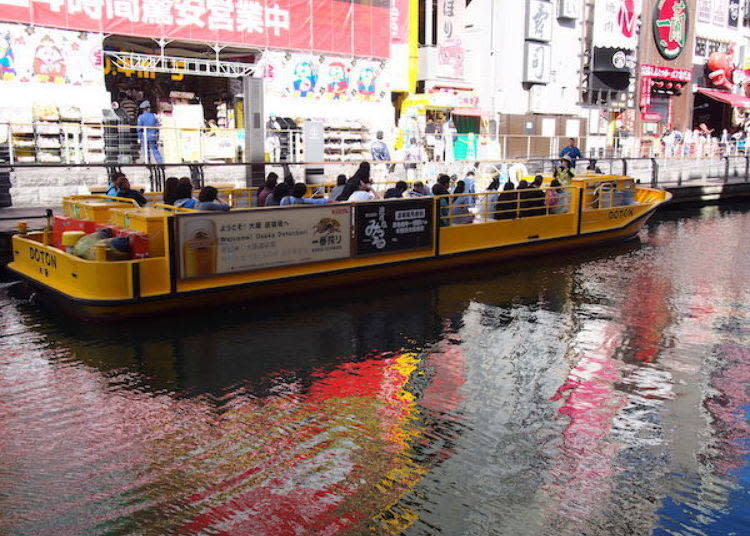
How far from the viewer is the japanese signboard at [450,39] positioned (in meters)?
31.6

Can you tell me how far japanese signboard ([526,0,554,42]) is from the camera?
3431cm

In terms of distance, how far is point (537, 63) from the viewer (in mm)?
34906

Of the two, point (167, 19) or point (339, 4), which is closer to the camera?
point (167, 19)

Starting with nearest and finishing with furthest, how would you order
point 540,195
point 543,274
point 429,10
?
point 543,274, point 540,195, point 429,10

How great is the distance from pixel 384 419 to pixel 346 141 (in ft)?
69.6

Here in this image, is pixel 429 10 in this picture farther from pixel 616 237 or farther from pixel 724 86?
pixel 724 86

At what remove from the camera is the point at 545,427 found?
6.13 meters

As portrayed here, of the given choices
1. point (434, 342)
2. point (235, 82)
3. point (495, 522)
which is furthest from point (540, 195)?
point (235, 82)

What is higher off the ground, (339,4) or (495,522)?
(339,4)

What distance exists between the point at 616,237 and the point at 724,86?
119ft

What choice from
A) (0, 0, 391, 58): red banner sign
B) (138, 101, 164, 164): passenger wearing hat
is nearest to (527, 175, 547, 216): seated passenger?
(138, 101, 164, 164): passenger wearing hat

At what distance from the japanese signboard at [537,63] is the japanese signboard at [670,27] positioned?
10.0m

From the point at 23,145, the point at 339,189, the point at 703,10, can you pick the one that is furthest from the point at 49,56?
the point at 703,10

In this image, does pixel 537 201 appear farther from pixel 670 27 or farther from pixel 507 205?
pixel 670 27
